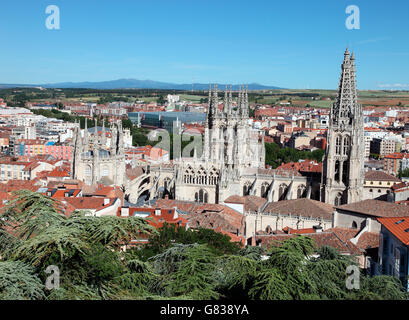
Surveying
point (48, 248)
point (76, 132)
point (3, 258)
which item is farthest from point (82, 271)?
point (76, 132)

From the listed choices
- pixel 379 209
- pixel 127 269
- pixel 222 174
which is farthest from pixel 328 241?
pixel 222 174

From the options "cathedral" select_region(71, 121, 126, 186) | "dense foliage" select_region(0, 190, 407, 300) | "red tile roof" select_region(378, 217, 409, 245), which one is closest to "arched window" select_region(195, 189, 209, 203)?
"cathedral" select_region(71, 121, 126, 186)

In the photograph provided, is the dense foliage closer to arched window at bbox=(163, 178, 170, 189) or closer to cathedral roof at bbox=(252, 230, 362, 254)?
cathedral roof at bbox=(252, 230, 362, 254)

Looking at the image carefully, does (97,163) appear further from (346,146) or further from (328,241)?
(328,241)

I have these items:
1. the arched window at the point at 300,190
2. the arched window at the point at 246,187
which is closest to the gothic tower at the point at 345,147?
the arched window at the point at 300,190

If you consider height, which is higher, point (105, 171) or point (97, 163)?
point (97, 163)
